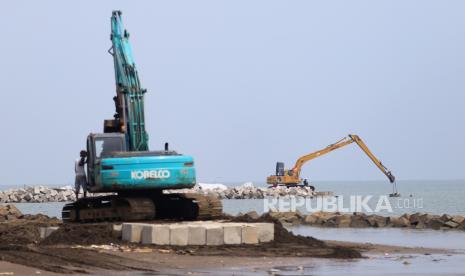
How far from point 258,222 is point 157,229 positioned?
3.06m

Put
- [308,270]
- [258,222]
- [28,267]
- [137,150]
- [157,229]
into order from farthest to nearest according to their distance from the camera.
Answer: [137,150] → [258,222] → [157,229] → [308,270] → [28,267]

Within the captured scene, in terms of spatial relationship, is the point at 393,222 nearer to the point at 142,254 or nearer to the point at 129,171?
the point at 129,171

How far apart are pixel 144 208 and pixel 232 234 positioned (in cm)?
324

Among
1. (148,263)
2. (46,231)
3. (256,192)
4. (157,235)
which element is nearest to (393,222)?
(46,231)

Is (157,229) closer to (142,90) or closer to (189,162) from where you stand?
(189,162)

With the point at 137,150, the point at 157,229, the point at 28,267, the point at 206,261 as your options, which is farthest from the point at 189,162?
the point at 28,267

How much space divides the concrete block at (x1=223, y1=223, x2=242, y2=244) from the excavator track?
9.84 ft

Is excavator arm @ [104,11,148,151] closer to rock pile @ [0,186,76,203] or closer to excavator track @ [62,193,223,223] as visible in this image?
excavator track @ [62,193,223,223]

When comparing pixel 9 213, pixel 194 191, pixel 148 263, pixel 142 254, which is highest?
pixel 194 191

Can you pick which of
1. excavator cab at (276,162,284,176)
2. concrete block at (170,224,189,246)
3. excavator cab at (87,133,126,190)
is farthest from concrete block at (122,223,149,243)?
excavator cab at (276,162,284,176)

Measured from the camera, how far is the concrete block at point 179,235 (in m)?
22.4

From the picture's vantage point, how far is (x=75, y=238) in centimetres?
2334

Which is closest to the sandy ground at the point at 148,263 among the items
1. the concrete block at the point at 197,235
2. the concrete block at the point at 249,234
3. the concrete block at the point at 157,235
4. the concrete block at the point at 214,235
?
the concrete block at the point at 157,235

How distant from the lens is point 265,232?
23531 millimetres
